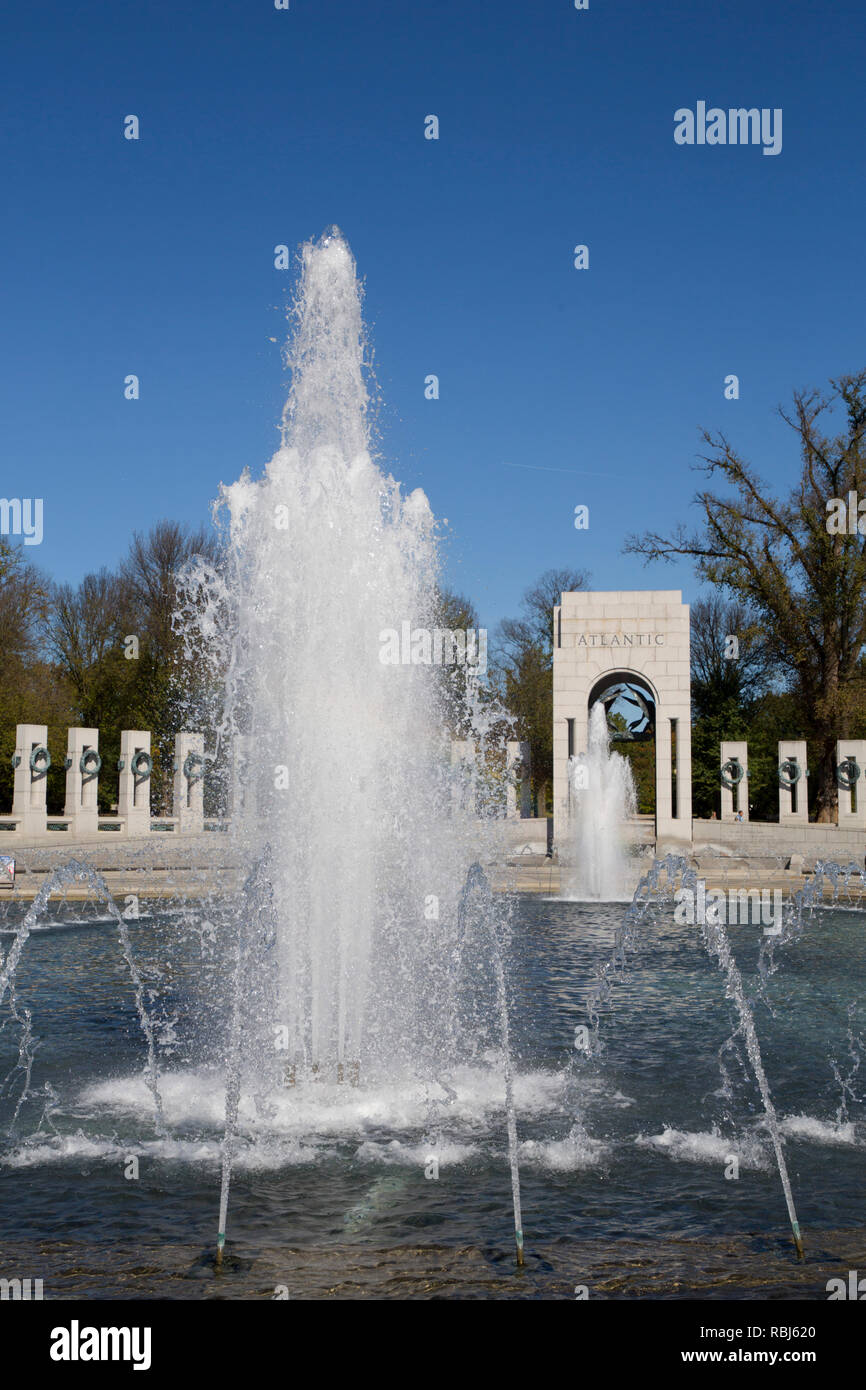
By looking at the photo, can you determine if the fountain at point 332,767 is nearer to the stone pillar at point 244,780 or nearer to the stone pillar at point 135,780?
the stone pillar at point 244,780

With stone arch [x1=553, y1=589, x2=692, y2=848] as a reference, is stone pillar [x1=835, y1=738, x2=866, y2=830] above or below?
below

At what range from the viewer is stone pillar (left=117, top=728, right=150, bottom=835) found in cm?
2972

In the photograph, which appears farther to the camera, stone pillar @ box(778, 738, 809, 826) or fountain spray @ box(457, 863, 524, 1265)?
stone pillar @ box(778, 738, 809, 826)

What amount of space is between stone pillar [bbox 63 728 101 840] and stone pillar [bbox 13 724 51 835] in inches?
60.7

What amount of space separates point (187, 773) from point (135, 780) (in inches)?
→ 90.0

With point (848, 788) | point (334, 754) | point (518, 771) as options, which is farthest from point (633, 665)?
point (334, 754)

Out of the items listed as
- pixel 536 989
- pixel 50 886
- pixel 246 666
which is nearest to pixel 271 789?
pixel 246 666

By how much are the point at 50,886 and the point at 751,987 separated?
637cm

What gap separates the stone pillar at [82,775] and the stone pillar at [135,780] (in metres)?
0.82

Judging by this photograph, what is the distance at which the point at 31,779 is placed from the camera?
85.7 feet

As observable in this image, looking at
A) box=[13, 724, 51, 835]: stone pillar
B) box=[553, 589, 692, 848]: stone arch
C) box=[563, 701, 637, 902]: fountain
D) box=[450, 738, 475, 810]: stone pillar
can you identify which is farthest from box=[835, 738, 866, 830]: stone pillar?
box=[13, 724, 51, 835]: stone pillar

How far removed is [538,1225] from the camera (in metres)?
5.26

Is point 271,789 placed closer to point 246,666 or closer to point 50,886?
point 246,666

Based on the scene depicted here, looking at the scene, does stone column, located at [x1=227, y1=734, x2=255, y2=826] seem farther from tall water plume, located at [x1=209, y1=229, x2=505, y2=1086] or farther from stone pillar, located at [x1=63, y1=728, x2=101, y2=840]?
stone pillar, located at [x1=63, y1=728, x2=101, y2=840]
